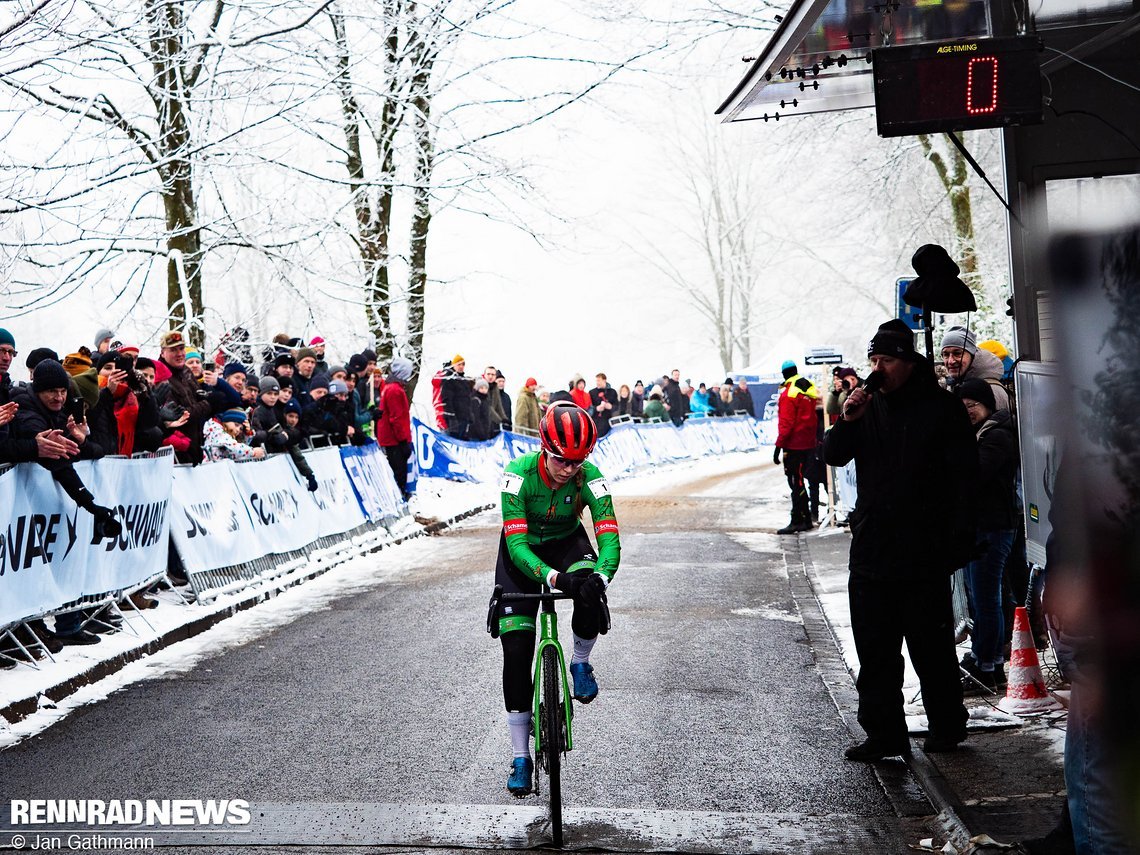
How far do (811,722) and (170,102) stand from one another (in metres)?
11.7

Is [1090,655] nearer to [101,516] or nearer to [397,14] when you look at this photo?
[101,516]

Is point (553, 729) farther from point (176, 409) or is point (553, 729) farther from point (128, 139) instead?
point (128, 139)

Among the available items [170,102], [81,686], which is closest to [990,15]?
[81,686]

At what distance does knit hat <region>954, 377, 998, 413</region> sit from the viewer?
8234 millimetres

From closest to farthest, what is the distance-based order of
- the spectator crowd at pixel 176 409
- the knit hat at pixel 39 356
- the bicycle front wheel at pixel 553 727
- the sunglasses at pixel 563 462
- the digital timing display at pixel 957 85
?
1. the bicycle front wheel at pixel 553 727
2. the sunglasses at pixel 563 462
3. the digital timing display at pixel 957 85
4. the spectator crowd at pixel 176 409
5. the knit hat at pixel 39 356

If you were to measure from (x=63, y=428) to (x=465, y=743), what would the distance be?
419 cm

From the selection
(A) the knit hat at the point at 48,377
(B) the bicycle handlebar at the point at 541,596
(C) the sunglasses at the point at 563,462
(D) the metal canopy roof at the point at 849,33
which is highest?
(D) the metal canopy roof at the point at 849,33

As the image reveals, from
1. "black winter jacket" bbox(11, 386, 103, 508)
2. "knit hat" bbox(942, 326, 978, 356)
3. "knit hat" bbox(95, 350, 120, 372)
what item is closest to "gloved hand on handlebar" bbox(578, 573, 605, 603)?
"knit hat" bbox(942, 326, 978, 356)

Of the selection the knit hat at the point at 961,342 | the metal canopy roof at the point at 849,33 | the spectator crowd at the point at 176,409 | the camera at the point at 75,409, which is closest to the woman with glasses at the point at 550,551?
the metal canopy roof at the point at 849,33

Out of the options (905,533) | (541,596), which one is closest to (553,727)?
(541,596)

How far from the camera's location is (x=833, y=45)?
26.4ft

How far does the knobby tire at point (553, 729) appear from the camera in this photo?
18.6ft

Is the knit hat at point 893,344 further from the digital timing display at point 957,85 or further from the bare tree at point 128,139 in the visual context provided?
the bare tree at point 128,139

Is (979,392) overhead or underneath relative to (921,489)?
overhead
